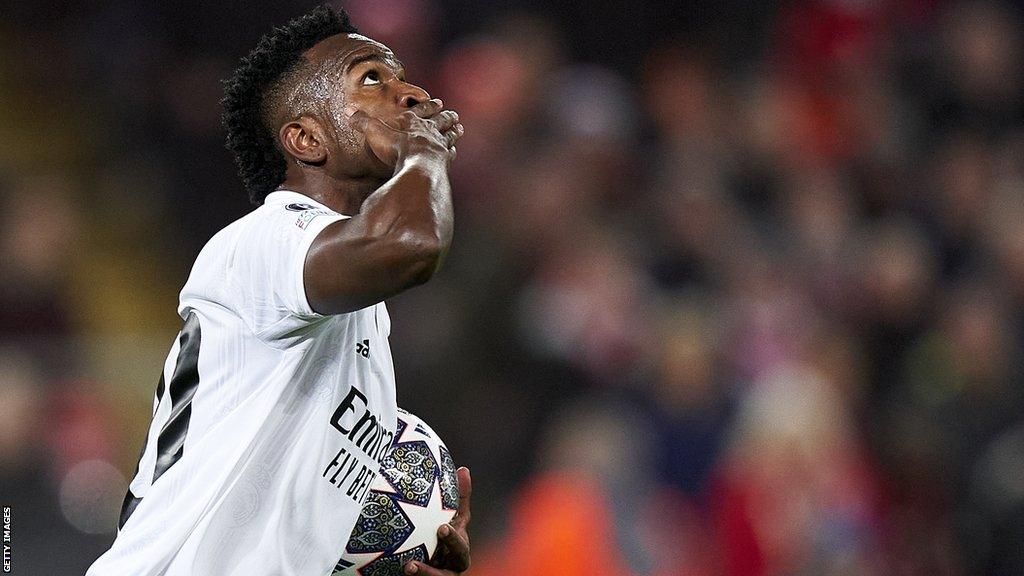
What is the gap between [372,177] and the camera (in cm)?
295

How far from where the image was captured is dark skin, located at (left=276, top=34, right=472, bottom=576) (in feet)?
7.52

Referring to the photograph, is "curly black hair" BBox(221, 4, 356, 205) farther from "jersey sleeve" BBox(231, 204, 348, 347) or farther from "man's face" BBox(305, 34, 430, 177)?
"jersey sleeve" BBox(231, 204, 348, 347)

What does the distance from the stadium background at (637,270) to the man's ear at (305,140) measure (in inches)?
105

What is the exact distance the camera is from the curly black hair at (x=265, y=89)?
3098mm

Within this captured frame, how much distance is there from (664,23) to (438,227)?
6.86m

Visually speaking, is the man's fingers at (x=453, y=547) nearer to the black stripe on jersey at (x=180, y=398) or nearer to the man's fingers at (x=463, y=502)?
the man's fingers at (x=463, y=502)

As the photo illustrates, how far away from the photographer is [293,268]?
236 centimetres

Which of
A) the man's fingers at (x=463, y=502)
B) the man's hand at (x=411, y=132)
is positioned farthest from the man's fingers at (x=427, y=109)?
the man's fingers at (x=463, y=502)

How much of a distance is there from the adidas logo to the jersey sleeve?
20 centimetres

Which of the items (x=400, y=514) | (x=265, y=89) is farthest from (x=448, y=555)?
(x=265, y=89)

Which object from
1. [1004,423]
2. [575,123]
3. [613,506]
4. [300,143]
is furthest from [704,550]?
[300,143]

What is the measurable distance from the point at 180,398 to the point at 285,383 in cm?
29

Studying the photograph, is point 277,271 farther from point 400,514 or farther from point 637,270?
point 637,270

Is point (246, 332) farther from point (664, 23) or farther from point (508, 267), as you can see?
point (664, 23)
